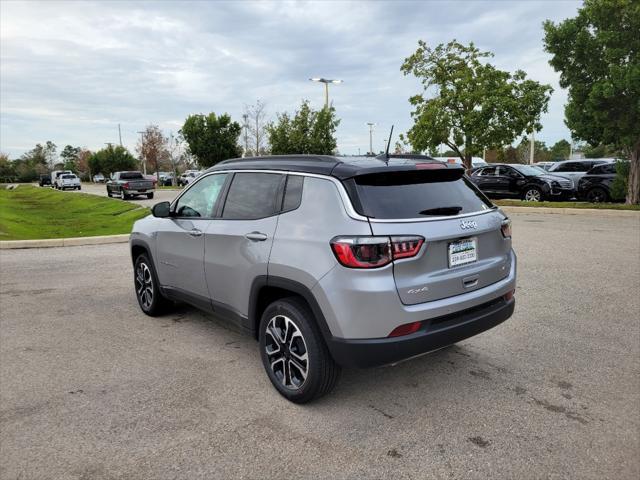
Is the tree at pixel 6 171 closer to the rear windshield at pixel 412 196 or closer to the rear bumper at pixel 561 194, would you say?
the rear bumper at pixel 561 194

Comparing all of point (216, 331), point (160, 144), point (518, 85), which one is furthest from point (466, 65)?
point (160, 144)

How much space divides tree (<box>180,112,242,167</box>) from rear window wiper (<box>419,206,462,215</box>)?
115 feet

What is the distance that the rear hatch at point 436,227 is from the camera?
299cm

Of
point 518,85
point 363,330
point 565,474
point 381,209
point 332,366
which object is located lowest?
point 565,474

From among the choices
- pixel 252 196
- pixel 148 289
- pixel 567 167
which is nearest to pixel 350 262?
pixel 252 196

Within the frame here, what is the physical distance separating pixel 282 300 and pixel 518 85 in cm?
2029

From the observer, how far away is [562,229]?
1202 centimetres

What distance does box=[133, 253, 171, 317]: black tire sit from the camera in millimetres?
5273

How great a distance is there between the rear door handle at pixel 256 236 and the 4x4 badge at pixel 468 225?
4.59 ft

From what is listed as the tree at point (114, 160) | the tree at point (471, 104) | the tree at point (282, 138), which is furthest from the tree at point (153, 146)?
the tree at point (471, 104)

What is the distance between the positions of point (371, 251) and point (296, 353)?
0.99 metres

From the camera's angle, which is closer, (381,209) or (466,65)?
(381,209)

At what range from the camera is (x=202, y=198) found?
15.0ft

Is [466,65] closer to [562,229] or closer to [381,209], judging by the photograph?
[562,229]
